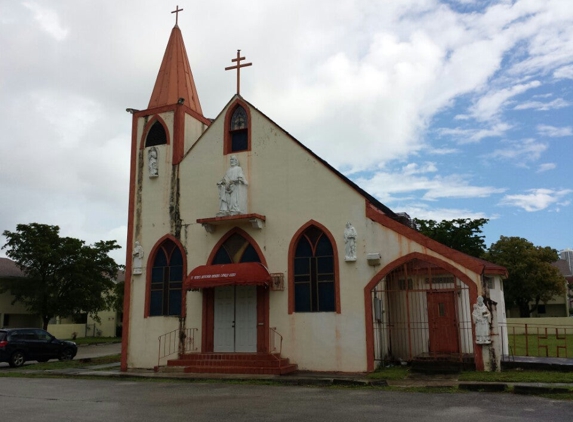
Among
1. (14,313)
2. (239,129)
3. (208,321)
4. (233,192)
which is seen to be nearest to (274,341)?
(208,321)

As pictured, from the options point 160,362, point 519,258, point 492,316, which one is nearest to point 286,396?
point 492,316

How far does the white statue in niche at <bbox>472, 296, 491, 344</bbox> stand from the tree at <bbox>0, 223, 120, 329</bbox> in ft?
98.6

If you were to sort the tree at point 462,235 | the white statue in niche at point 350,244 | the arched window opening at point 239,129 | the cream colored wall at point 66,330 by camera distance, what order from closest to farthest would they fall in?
the white statue in niche at point 350,244 < the arched window opening at point 239,129 < the tree at point 462,235 < the cream colored wall at point 66,330

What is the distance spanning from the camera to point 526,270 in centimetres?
4194

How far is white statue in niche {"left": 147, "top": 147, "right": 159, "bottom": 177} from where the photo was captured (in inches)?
765

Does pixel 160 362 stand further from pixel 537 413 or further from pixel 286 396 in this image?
pixel 537 413

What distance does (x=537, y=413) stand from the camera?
29.7 ft

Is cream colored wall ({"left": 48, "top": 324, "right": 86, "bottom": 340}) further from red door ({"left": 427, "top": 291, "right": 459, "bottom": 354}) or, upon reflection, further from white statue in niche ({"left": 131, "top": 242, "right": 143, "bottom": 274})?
red door ({"left": 427, "top": 291, "right": 459, "bottom": 354})

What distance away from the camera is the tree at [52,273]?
37.3 metres

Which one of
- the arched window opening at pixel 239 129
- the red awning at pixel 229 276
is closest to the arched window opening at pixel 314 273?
the red awning at pixel 229 276

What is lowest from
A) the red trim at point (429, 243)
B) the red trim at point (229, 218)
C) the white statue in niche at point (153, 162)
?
the red trim at point (429, 243)

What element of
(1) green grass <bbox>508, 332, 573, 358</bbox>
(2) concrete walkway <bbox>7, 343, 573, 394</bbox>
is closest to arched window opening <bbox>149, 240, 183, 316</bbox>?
(2) concrete walkway <bbox>7, 343, 573, 394</bbox>

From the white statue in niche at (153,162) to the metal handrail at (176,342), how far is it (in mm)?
5575

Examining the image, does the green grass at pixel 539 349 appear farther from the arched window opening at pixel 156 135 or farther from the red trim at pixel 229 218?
the arched window opening at pixel 156 135
